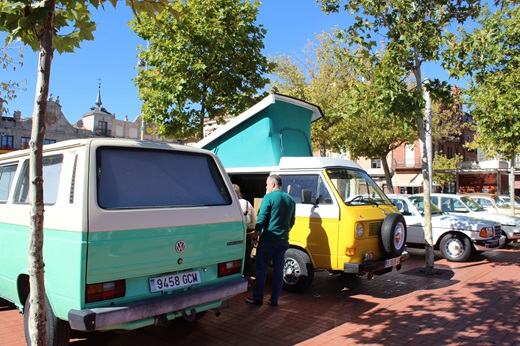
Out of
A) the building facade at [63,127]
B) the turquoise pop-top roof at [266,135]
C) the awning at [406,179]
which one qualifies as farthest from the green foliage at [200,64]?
the awning at [406,179]

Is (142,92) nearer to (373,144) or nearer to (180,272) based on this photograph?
(180,272)

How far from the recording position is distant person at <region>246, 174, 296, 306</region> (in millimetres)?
5984

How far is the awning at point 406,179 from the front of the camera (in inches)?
1758

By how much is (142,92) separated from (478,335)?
888 cm

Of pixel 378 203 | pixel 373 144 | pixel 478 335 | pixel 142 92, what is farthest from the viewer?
pixel 373 144

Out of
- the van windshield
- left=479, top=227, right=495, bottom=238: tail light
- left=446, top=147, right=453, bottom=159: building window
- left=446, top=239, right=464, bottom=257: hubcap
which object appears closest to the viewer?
the van windshield

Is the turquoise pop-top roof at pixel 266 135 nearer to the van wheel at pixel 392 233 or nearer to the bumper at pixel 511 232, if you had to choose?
the van wheel at pixel 392 233

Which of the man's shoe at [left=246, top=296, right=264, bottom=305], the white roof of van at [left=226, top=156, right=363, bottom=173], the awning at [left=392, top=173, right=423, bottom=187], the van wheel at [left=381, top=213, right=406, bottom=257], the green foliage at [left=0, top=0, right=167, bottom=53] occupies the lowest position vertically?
the man's shoe at [left=246, top=296, right=264, bottom=305]

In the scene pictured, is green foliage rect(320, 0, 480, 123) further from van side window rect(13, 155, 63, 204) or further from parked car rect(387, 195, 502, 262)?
van side window rect(13, 155, 63, 204)

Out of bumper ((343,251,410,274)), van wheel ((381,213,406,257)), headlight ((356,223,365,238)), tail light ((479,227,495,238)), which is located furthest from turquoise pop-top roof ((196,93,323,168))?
tail light ((479,227,495,238))

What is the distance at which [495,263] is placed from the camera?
9.92 m

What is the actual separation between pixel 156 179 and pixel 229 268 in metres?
1.29

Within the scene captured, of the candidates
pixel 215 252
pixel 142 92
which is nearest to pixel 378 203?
pixel 215 252

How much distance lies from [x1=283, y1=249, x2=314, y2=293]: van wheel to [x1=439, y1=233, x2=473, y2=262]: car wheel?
16.4ft
